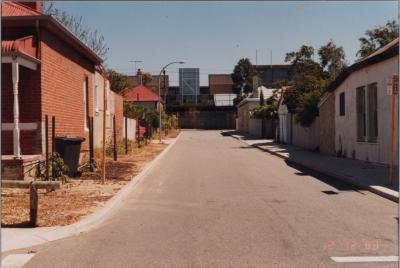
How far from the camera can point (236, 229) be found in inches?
348

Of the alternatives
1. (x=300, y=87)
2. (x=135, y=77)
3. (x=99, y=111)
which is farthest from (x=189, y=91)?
(x=99, y=111)

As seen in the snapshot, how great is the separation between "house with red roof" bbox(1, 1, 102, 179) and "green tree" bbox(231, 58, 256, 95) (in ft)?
308

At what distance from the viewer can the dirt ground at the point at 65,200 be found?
9.53 metres

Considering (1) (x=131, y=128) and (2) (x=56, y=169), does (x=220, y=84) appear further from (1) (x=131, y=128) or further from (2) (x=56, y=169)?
(2) (x=56, y=169)

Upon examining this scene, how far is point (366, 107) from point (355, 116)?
1.24 meters

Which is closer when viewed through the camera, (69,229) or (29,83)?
(69,229)

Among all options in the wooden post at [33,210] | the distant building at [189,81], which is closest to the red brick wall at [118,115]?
the wooden post at [33,210]

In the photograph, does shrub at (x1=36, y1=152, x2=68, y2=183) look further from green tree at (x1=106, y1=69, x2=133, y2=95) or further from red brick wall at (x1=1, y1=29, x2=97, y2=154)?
green tree at (x1=106, y1=69, x2=133, y2=95)

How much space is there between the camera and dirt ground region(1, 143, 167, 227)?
9531mm

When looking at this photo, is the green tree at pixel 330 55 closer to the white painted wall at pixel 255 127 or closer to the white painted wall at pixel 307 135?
the white painted wall at pixel 255 127

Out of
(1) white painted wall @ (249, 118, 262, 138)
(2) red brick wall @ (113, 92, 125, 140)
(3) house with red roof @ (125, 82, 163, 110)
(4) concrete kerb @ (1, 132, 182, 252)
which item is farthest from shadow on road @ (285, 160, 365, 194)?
(3) house with red roof @ (125, 82, 163, 110)

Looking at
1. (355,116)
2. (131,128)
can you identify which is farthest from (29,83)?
(131,128)

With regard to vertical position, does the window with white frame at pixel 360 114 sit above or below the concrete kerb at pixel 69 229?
above

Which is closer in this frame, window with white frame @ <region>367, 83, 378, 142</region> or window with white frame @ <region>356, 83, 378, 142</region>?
window with white frame @ <region>367, 83, 378, 142</region>
